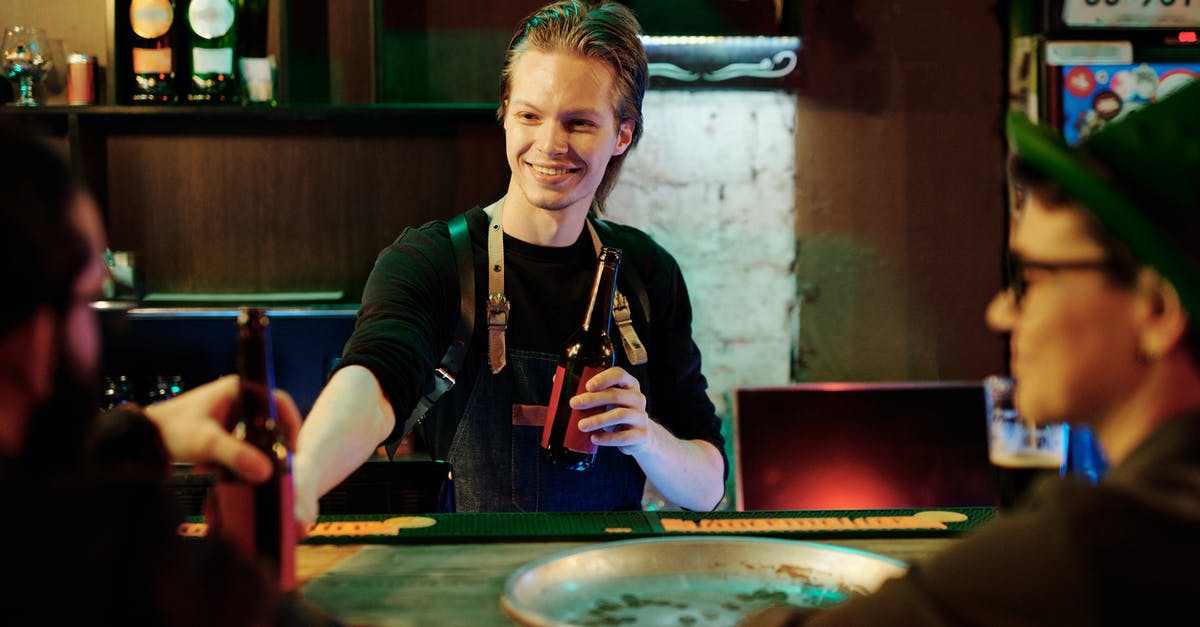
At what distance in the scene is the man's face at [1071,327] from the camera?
0.80 m

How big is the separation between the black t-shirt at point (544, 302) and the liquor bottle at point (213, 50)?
1.24 metres

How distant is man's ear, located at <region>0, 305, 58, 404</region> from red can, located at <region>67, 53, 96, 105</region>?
289cm

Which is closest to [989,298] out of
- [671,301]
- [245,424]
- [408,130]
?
[671,301]

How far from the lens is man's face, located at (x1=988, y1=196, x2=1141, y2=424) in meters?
0.80

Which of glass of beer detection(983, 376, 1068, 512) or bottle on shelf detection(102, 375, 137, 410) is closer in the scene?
glass of beer detection(983, 376, 1068, 512)

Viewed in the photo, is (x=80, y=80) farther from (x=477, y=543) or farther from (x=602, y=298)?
(x=477, y=543)

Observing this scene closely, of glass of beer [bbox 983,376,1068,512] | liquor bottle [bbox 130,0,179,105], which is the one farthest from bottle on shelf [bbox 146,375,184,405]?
glass of beer [bbox 983,376,1068,512]

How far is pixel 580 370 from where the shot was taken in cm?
206

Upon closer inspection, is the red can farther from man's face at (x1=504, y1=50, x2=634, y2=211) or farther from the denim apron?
the denim apron

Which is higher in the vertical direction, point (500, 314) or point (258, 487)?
point (500, 314)

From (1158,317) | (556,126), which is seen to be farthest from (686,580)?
(556,126)

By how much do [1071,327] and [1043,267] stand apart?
Answer: 5 centimetres

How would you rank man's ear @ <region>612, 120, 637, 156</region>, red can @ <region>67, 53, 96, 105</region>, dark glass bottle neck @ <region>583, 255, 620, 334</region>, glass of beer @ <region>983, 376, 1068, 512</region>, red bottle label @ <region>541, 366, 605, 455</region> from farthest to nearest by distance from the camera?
red can @ <region>67, 53, 96, 105</region>, man's ear @ <region>612, 120, 637, 156</region>, dark glass bottle neck @ <region>583, 255, 620, 334</region>, red bottle label @ <region>541, 366, 605, 455</region>, glass of beer @ <region>983, 376, 1068, 512</region>

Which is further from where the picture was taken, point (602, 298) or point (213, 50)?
point (213, 50)
